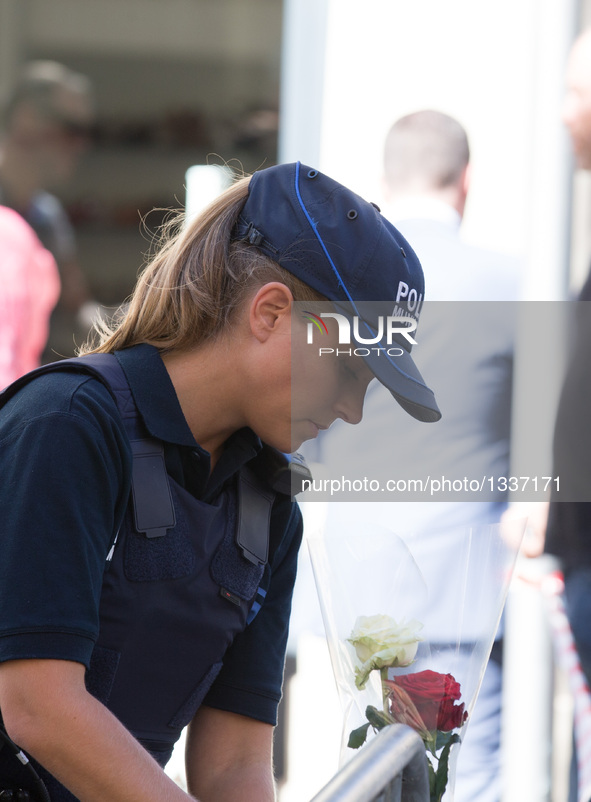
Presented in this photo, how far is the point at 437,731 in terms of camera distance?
1.09m

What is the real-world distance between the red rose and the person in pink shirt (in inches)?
70.4

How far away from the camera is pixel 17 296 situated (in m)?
2.74

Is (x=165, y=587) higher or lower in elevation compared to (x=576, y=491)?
higher

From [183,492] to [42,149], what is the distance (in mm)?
2803

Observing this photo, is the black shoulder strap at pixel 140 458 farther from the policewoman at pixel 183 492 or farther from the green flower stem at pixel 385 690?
the green flower stem at pixel 385 690

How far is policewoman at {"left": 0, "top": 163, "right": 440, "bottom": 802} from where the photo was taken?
0.99m

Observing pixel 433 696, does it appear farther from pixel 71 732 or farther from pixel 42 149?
pixel 42 149

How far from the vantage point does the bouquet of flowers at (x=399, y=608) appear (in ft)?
3.70

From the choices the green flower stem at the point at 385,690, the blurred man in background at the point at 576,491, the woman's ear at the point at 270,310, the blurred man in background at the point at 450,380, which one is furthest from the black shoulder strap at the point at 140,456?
the blurred man in background at the point at 576,491

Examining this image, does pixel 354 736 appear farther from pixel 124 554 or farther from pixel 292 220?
pixel 292 220

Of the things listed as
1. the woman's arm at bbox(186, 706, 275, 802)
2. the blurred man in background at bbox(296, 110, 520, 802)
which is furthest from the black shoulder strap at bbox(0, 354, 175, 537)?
the blurred man in background at bbox(296, 110, 520, 802)

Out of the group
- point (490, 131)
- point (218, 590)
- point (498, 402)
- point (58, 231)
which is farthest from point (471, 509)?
point (58, 231)

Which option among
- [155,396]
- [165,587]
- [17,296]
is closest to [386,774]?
[165,587]

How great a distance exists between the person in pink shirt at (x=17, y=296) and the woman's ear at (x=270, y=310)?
156 cm
